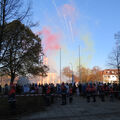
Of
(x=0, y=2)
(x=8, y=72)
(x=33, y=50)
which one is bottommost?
(x=8, y=72)

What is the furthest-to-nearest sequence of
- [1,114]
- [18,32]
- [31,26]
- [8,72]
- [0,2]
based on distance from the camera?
[8,72] < [31,26] < [18,32] < [0,2] < [1,114]

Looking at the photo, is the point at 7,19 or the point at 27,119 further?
the point at 7,19

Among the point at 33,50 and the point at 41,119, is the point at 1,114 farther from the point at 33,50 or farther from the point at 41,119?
the point at 33,50

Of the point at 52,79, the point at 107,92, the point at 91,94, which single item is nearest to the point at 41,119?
the point at 91,94

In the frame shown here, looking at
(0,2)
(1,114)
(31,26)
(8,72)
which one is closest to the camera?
(1,114)

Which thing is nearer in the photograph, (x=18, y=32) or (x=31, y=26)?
(x=18, y=32)

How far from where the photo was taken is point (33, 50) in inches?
754

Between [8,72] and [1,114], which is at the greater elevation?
[8,72]

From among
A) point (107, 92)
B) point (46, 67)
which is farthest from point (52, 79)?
point (107, 92)

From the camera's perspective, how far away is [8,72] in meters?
29.9

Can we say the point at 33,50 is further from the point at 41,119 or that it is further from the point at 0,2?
the point at 41,119

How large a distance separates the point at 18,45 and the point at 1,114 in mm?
5934

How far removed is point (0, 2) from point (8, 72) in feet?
64.0

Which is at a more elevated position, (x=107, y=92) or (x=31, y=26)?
(x=31, y=26)
